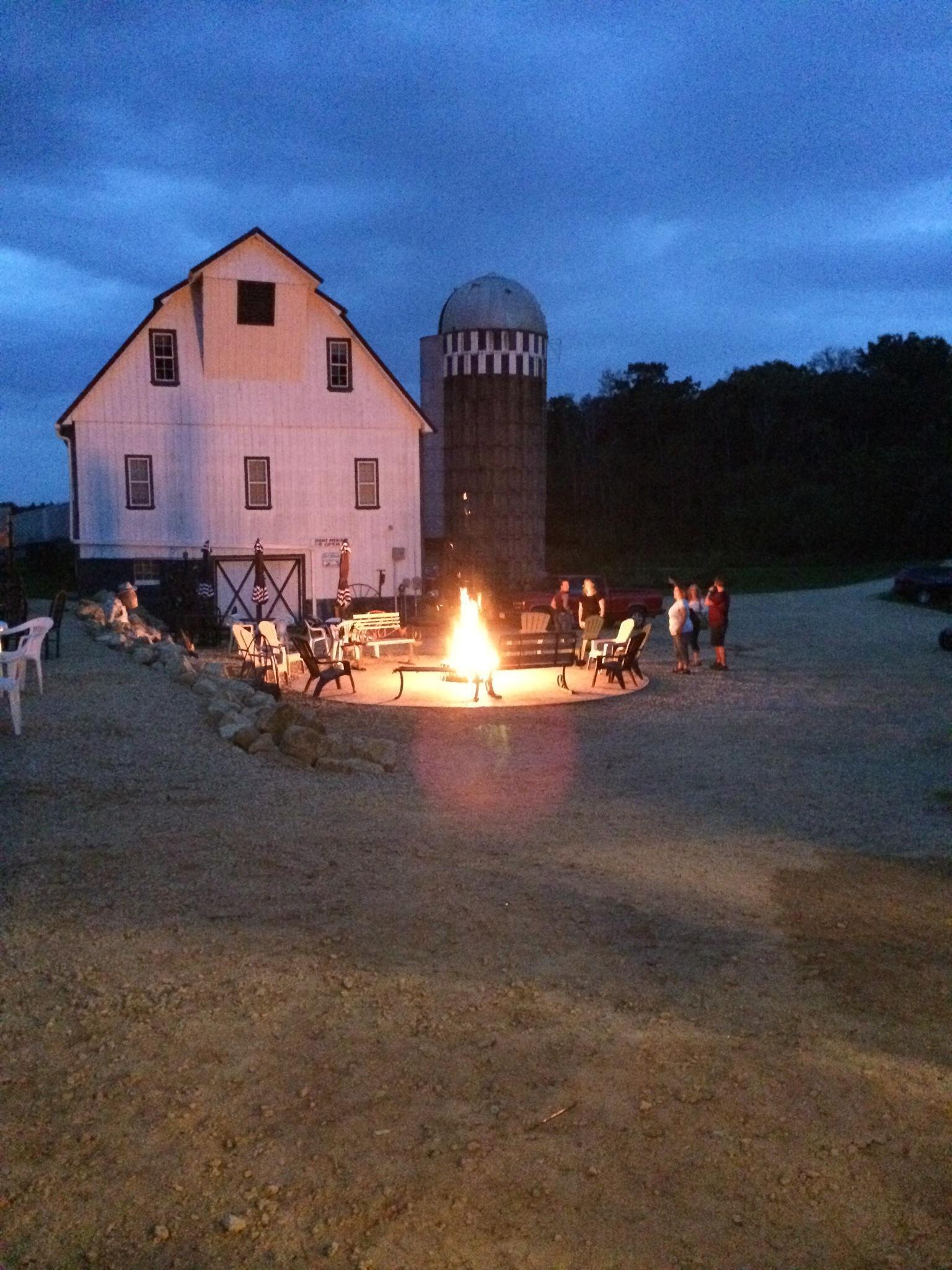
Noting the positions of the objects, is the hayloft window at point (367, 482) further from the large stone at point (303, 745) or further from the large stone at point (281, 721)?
the large stone at point (303, 745)

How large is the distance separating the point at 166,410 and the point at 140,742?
67.9 ft

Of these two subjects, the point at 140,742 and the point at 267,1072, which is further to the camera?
the point at 140,742

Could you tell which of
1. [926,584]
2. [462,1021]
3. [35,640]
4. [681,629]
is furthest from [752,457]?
[462,1021]

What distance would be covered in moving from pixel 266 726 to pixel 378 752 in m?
1.17

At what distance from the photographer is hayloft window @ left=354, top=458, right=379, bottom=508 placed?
3161 cm

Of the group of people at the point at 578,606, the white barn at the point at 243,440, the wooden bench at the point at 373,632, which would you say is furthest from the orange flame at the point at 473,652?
the white barn at the point at 243,440

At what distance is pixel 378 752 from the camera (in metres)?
11.4

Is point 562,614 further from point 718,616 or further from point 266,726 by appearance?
point 266,726

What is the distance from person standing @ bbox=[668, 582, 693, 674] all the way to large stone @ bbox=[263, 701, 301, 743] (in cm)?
934

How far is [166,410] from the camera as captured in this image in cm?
3000

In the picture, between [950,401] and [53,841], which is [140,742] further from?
[950,401]

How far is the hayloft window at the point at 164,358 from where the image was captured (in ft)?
98.0

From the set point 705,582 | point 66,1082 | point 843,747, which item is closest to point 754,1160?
point 66,1082

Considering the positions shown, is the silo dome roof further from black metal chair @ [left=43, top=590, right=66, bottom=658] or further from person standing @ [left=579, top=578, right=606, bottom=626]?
black metal chair @ [left=43, top=590, right=66, bottom=658]
